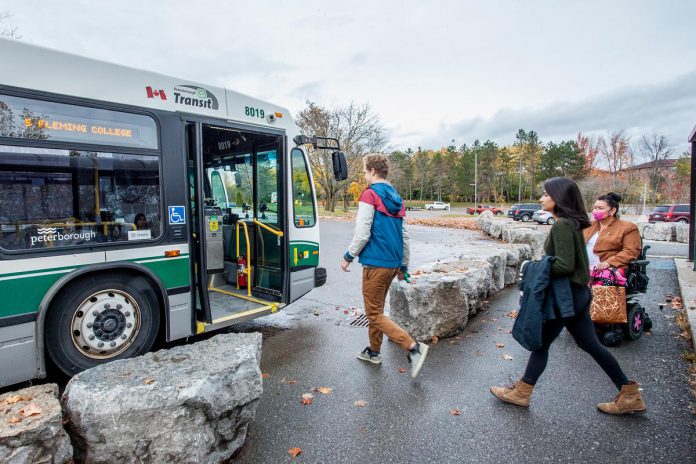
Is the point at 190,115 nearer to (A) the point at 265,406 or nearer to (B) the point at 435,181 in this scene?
(A) the point at 265,406

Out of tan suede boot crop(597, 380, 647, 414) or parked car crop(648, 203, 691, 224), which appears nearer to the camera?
tan suede boot crop(597, 380, 647, 414)

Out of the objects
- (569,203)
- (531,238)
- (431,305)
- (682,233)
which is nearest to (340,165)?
(431,305)

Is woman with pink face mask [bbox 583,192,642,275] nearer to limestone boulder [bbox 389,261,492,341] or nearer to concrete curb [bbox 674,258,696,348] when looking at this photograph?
concrete curb [bbox 674,258,696,348]

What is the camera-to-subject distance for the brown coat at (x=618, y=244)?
15.7 feet

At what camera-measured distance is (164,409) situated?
2527mm

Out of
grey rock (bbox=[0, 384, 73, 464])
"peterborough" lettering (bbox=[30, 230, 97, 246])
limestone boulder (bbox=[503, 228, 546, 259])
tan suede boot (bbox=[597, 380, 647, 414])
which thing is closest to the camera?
grey rock (bbox=[0, 384, 73, 464])

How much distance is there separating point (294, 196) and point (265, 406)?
3.07 m

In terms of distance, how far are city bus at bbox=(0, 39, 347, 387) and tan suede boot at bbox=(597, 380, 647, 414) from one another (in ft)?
12.7

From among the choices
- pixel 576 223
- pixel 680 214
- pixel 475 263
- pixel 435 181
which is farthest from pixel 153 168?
pixel 435 181

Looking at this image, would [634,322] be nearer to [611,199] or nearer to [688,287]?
[611,199]

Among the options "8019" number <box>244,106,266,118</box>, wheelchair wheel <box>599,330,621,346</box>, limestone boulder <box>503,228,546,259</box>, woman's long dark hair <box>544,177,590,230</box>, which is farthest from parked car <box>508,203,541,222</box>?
woman's long dark hair <box>544,177,590,230</box>

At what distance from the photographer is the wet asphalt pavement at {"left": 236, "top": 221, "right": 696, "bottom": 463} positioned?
2.93 meters

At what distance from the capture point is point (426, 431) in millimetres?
3180

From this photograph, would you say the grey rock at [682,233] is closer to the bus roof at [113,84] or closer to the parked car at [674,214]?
the parked car at [674,214]
